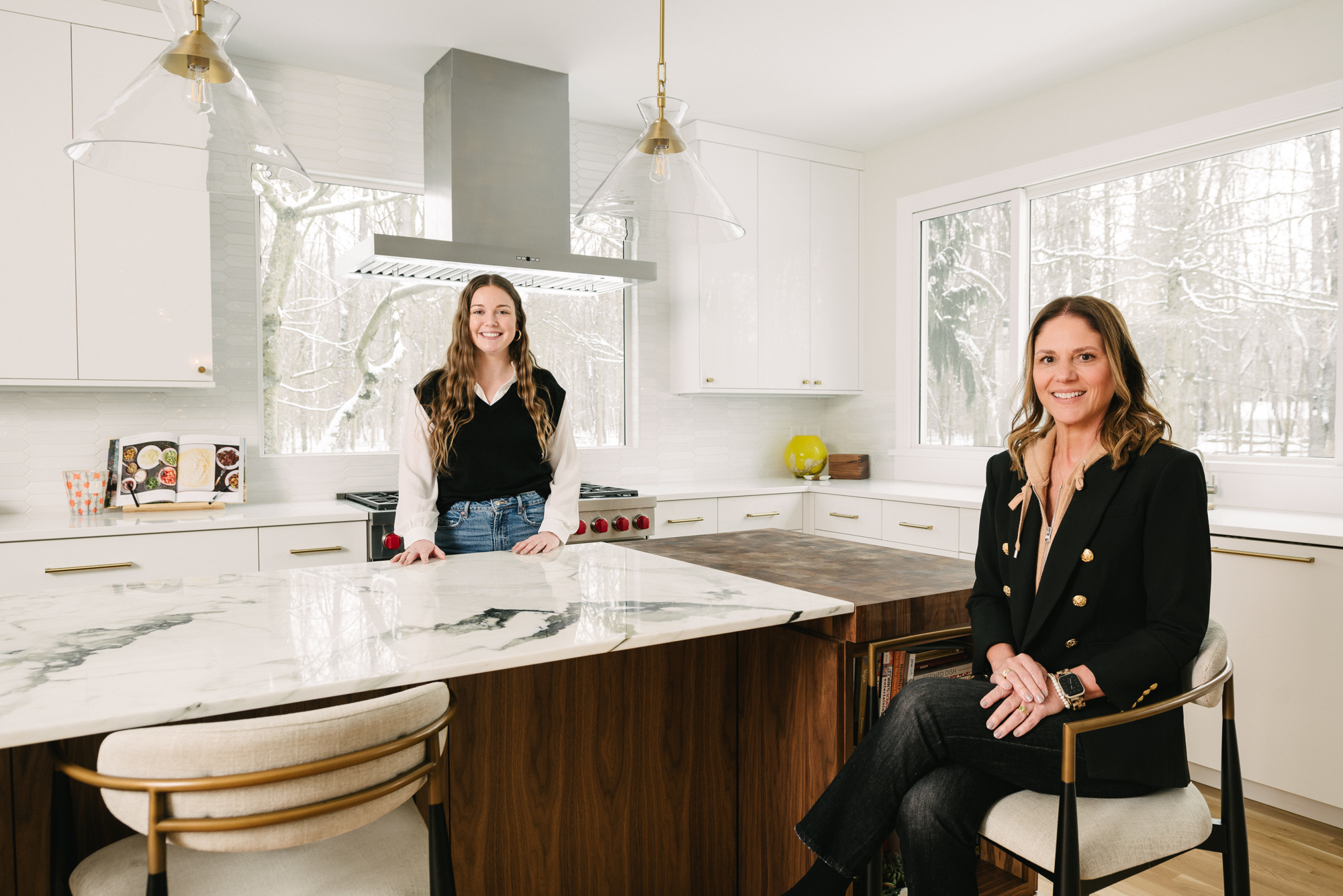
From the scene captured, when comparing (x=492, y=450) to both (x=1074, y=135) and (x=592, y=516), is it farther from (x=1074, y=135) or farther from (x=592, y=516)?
(x=1074, y=135)

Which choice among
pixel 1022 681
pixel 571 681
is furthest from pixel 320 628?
pixel 1022 681

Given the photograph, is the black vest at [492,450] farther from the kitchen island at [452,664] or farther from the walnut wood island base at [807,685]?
the walnut wood island base at [807,685]

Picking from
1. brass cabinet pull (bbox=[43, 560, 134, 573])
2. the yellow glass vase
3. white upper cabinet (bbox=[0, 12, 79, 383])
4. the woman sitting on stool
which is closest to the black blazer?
the woman sitting on stool

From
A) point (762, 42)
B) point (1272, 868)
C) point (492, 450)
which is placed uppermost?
point (762, 42)

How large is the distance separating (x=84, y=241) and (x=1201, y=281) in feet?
13.3

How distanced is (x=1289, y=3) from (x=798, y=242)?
86.0 inches

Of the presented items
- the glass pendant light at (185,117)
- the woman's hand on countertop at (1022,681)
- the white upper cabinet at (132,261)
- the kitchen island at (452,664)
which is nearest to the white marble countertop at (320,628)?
the kitchen island at (452,664)

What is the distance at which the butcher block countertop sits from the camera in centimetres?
170

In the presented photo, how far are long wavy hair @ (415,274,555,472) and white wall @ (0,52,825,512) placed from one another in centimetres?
66

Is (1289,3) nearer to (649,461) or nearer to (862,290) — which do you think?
(862,290)

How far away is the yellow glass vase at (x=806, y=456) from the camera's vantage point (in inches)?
191

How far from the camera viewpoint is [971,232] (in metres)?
4.42

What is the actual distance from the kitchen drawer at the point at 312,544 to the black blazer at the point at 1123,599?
2260 mm

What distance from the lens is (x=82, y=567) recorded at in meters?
2.75
